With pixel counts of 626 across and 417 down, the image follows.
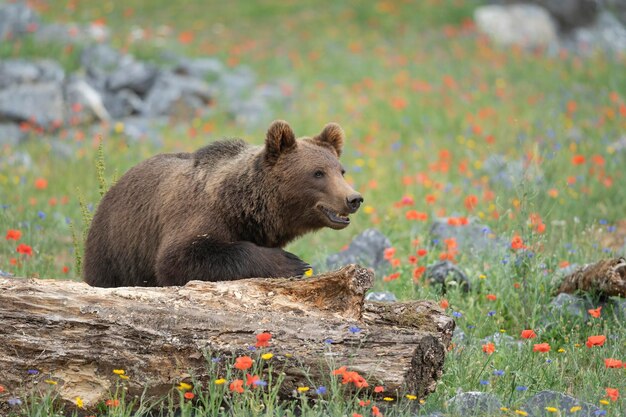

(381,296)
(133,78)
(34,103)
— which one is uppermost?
(133,78)

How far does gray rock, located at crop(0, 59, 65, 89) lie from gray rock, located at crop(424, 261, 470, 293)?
9061 millimetres

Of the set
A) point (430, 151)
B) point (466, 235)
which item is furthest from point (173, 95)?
point (466, 235)

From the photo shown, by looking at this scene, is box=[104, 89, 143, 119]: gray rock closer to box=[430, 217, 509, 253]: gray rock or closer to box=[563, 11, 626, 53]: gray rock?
box=[430, 217, 509, 253]: gray rock

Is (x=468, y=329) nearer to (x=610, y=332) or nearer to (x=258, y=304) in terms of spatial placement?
(x=610, y=332)

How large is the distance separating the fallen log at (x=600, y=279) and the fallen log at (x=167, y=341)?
1898 millimetres

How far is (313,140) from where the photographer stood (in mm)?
6348

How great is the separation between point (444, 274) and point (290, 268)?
73.9 inches

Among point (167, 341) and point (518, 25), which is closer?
point (167, 341)

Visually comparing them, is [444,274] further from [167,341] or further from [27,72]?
[27,72]

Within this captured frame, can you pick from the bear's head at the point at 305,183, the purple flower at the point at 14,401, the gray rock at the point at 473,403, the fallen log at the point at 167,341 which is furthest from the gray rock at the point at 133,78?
the gray rock at the point at 473,403

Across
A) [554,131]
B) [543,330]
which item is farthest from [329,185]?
[554,131]

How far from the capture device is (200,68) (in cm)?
1698

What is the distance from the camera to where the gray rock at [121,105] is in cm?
1480

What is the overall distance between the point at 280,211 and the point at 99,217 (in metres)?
1.56
